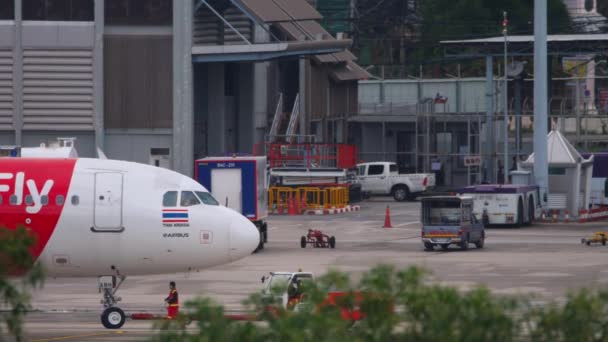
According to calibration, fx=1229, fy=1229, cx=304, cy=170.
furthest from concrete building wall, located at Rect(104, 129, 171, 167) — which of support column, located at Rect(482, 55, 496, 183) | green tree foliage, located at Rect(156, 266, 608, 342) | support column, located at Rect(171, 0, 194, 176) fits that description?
green tree foliage, located at Rect(156, 266, 608, 342)

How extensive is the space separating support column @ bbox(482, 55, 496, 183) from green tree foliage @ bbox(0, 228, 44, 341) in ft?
207

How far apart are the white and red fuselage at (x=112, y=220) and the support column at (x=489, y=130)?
49.4 metres

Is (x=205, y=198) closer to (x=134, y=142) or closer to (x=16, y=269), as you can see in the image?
(x=16, y=269)

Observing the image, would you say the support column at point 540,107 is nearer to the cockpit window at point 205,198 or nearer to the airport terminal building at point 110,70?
the airport terminal building at point 110,70

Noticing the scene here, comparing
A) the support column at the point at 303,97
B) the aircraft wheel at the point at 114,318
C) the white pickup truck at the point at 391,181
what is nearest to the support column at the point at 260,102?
the support column at the point at 303,97

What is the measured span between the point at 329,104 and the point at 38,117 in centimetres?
2515

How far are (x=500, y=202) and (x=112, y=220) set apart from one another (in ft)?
99.4

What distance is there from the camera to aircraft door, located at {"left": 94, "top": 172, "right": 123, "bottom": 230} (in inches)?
952

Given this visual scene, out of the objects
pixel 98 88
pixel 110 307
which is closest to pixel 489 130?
pixel 98 88

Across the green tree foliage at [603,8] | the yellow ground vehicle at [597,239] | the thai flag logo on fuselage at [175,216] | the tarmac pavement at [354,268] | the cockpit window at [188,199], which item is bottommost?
the tarmac pavement at [354,268]

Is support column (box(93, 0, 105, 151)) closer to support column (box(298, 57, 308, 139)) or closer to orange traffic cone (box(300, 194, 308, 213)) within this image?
orange traffic cone (box(300, 194, 308, 213))

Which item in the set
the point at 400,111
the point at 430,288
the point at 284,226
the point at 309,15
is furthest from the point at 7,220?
the point at 400,111

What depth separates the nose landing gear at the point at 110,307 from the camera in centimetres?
2470

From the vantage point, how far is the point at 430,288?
425 inches
